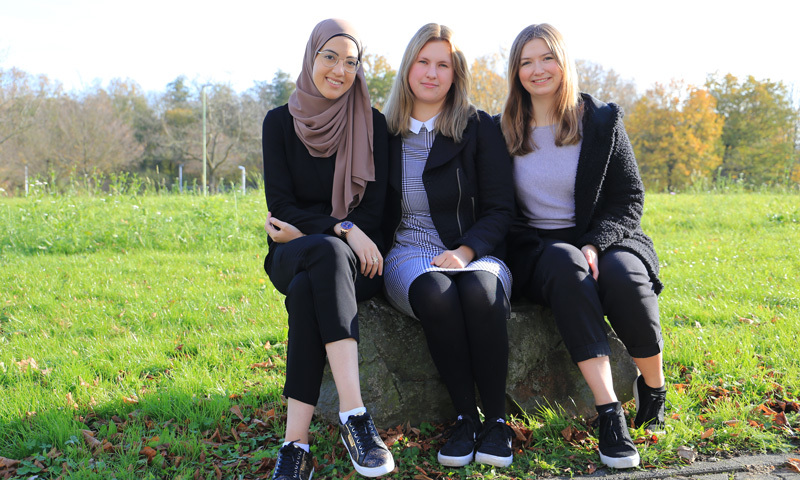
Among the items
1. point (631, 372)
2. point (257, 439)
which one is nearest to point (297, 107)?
point (257, 439)

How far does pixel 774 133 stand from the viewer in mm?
30766

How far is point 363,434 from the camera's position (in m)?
2.45

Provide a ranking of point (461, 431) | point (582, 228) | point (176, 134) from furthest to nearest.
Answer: point (176, 134), point (582, 228), point (461, 431)

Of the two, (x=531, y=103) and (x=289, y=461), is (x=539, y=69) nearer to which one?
(x=531, y=103)

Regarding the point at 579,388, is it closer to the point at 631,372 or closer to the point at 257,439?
the point at 631,372

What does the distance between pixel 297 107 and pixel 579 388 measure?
6.92ft

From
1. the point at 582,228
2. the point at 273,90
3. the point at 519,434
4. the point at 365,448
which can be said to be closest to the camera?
the point at 365,448

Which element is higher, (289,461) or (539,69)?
(539,69)

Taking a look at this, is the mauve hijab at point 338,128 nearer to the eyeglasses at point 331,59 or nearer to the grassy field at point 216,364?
the eyeglasses at point 331,59

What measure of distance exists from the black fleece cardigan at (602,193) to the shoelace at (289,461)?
138cm

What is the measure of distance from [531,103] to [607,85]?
38.9 metres

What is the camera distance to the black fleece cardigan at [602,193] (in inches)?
119

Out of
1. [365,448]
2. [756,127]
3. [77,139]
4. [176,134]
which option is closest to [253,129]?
[176,134]

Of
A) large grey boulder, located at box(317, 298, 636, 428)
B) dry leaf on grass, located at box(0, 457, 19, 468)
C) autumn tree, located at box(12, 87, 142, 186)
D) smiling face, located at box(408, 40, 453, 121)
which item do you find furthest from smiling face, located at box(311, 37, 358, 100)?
autumn tree, located at box(12, 87, 142, 186)
